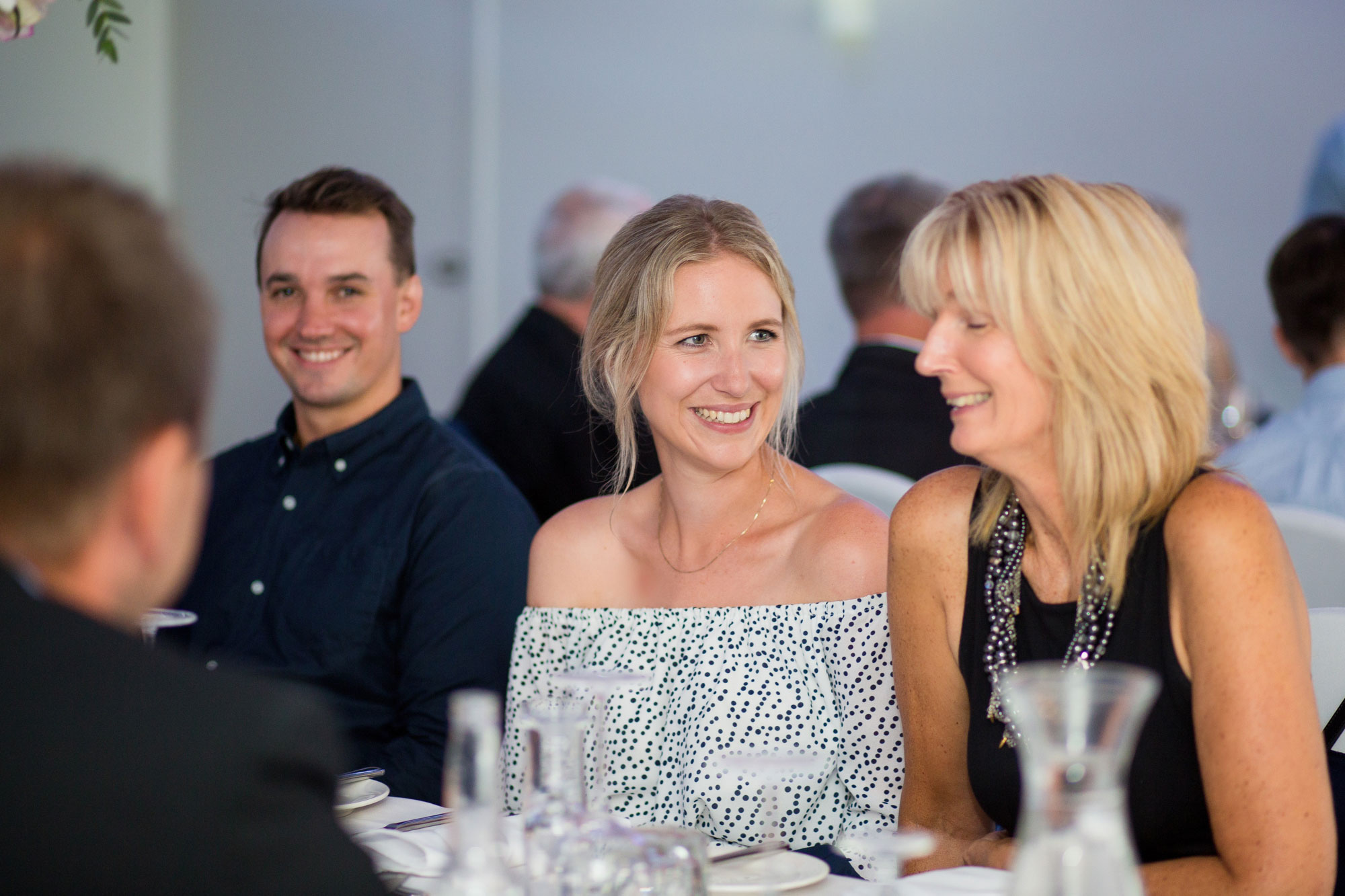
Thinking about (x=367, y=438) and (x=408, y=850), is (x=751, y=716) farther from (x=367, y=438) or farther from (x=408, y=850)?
(x=367, y=438)

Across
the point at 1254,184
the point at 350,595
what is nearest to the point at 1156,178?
the point at 1254,184

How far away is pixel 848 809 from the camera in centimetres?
216

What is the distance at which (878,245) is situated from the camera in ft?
12.7

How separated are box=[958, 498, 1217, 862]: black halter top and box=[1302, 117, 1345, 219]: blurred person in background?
3155 millimetres

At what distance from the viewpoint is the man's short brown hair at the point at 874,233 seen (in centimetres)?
385

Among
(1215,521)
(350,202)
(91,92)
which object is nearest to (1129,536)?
(1215,521)

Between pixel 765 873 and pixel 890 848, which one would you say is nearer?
pixel 890 848

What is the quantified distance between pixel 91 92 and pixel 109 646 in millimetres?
5034

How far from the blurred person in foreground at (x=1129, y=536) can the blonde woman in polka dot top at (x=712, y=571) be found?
0.28 m

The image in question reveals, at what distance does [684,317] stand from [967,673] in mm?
797

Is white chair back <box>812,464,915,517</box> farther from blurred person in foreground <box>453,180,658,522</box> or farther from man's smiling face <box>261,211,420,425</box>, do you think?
man's smiling face <box>261,211,420,425</box>

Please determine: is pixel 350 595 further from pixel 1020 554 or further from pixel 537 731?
pixel 537 731

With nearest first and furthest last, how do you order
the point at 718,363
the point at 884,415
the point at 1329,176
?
the point at 718,363 < the point at 884,415 < the point at 1329,176

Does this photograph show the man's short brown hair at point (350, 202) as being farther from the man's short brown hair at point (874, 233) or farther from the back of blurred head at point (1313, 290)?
the back of blurred head at point (1313, 290)
